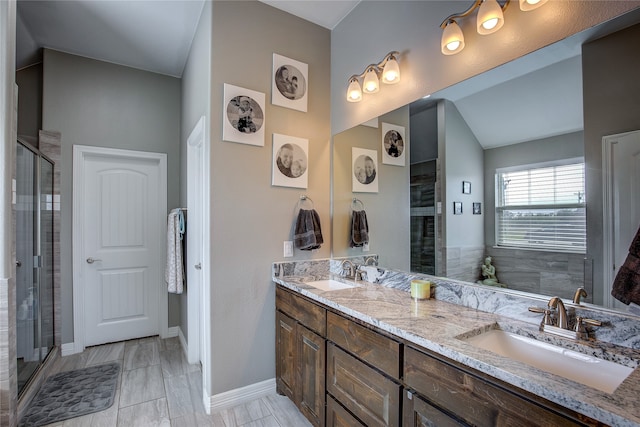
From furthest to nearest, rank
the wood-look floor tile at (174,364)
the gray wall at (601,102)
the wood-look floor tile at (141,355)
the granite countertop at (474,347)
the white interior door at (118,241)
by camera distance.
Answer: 1. the white interior door at (118,241)
2. the wood-look floor tile at (141,355)
3. the wood-look floor tile at (174,364)
4. the gray wall at (601,102)
5. the granite countertop at (474,347)

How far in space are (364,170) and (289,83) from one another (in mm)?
913

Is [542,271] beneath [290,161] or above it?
beneath

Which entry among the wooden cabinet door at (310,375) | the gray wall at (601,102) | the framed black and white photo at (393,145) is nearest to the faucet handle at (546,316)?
the gray wall at (601,102)

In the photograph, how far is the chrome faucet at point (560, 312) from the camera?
1164 millimetres

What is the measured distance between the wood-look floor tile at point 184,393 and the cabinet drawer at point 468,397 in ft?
5.62

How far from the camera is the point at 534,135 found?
4.52 ft

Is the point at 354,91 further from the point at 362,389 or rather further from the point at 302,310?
the point at 362,389

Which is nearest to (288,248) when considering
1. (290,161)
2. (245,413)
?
(290,161)

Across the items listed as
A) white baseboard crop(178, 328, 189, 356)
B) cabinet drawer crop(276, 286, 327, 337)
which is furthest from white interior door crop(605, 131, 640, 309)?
white baseboard crop(178, 328, 189, 356)

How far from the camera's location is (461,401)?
100cm

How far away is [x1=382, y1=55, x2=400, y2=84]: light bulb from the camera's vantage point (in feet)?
6.34

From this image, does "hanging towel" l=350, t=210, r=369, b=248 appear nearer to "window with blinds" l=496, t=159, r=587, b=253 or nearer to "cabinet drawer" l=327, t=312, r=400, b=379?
"cabinet drawer" l=327, t=312, r=400, b=379

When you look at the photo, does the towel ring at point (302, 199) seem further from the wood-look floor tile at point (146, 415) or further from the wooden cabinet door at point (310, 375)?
the wood-look floor tile at point (146, 415)

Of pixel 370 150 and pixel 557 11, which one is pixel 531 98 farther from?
pixel 370 150
